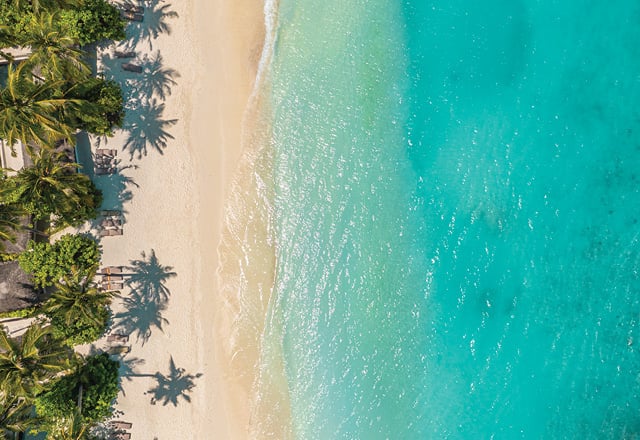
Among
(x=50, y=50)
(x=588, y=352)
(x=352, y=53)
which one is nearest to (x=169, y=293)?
(x=50, y=50)

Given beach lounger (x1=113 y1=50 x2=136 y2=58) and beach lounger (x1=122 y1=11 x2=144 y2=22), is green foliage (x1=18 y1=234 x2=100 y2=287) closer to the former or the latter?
beach lounger (x1=113 y1=50 x2=136 y2=58)

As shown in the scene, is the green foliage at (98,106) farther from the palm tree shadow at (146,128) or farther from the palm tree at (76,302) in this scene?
the palm tree at (76,302)

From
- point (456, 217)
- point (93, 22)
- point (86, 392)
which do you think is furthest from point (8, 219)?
point (456, 217)

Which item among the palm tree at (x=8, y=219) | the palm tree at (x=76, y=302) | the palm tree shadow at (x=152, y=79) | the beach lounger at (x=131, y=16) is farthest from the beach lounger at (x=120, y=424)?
the beach lounger at (x=131, y=16)

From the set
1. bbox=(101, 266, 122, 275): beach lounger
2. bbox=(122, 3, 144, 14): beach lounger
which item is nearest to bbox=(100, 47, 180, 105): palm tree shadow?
bbox=(122, 3, 144, 14): beach lounger

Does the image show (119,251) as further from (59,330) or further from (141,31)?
(141,31)

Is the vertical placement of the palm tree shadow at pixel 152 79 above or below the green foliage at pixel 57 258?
above

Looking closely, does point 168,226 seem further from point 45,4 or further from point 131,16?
point 45,4
